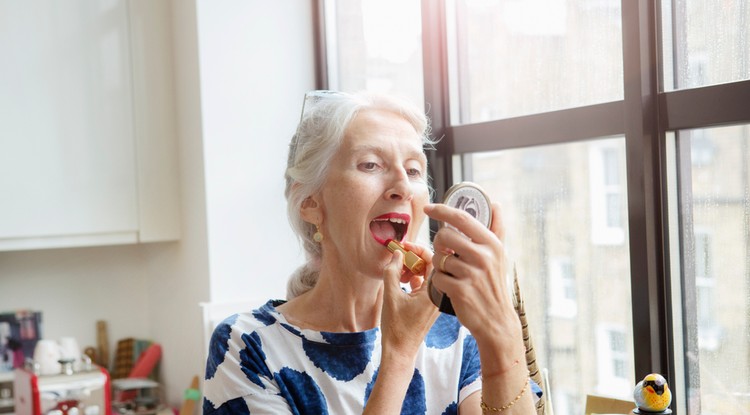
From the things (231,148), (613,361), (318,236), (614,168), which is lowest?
(613,361)

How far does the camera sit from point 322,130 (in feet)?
5.16

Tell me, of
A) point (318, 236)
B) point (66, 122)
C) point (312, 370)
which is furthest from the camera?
point (66, 122)

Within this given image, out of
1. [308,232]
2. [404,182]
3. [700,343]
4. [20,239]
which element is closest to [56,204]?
[20,239]

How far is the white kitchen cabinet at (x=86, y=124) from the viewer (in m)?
2.89

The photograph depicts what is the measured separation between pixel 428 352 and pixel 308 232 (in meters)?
0.33

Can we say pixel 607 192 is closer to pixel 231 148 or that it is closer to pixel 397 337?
pixel 397 337

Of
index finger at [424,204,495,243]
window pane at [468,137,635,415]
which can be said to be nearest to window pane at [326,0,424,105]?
window pane at [468,137,635,415]

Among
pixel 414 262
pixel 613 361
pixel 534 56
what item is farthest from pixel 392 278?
pixel 534 56

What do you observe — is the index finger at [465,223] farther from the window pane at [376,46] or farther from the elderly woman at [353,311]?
the window pane at [376,46]

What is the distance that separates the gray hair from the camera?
1.56m

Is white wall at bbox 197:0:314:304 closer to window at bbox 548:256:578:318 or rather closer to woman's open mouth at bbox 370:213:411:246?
window at bbox 548:256:578:318

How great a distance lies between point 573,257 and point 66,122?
5.78ft

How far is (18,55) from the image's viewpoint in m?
2.89

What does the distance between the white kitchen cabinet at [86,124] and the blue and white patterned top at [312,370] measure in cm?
160
